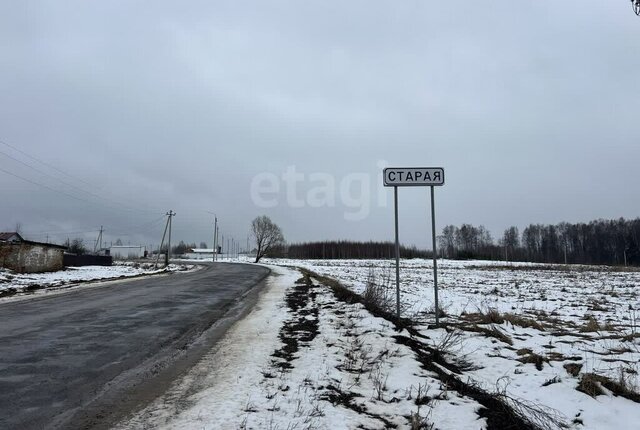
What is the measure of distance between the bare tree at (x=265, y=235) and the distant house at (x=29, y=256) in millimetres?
70995

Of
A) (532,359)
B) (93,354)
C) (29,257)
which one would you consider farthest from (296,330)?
(29,257)

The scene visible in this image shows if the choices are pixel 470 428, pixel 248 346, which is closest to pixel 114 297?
pixel 248 346

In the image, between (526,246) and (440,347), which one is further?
(526,246)

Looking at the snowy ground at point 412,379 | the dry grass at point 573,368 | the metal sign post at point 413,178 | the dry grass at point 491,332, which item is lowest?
the snowy ground at point 412,379

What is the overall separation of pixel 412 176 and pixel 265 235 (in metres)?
98.0

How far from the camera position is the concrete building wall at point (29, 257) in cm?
2819

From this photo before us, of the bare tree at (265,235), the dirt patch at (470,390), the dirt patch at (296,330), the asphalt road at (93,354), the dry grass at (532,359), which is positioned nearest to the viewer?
the dirt patch at (470,390)

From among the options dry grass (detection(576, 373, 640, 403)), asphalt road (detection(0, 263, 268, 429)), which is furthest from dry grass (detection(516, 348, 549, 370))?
asphalt road (detection(0, 263, 268, 429))

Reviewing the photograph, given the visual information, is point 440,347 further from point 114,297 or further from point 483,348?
point 114,297

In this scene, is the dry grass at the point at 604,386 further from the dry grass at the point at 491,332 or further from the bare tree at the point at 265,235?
the bare tree at the point at 265,235

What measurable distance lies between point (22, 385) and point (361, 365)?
164 inches

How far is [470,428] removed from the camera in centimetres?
390

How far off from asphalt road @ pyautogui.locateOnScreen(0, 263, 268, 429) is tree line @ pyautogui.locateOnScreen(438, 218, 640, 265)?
106 m

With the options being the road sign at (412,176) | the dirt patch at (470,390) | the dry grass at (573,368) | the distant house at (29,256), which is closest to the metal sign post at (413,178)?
the road sign at (412,176)
